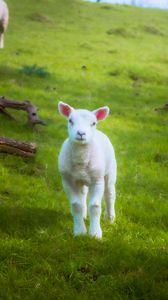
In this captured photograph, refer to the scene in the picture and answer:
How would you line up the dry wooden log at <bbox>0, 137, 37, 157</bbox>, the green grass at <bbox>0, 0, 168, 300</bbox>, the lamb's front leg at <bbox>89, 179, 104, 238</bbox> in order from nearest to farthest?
the green grass at <bbox>0, 0, 168, 300</bbox>
the lamb's front leg at <bbox>89, 179, 104, 238</bbox>
the dry wooden log at <bbox>0, 137, 37, 157</bbox>

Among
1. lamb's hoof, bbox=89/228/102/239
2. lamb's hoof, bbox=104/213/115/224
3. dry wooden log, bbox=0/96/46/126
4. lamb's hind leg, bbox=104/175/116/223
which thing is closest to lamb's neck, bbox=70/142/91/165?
lamb's hoof, bbox=89/228/102/239

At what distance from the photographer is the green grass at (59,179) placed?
5.26 metres

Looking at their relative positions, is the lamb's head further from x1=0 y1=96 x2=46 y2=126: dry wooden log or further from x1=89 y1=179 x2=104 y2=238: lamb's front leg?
x1=0 y1=96 x2=46 y2=126: dry wooden log

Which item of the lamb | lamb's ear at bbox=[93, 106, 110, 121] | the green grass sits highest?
lamb's ear at bbox=[93, 106, 110, 121]

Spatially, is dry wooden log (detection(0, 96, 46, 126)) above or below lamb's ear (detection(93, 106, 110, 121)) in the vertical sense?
below

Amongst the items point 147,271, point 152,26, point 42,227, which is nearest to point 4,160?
point 42,227

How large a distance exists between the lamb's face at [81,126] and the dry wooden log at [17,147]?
354 centimetres

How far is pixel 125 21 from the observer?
3522 cm

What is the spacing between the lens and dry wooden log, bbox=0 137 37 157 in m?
9.56

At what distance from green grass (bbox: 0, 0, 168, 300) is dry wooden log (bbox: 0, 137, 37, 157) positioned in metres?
0.22

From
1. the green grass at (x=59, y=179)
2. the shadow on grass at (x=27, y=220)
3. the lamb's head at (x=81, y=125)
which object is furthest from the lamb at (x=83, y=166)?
the shadow on grass at (x=27, y=220)

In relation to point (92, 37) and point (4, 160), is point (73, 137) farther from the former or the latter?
point (92, 37)

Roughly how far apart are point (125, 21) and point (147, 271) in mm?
31517

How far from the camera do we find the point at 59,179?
31.3 ft
